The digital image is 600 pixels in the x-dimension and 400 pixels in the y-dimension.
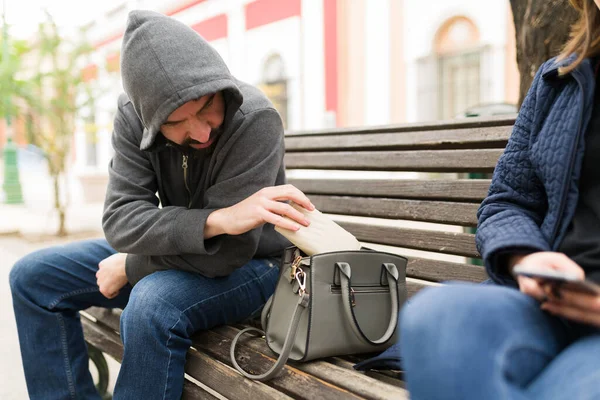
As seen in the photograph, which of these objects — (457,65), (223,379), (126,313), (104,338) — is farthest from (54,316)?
(457,65)

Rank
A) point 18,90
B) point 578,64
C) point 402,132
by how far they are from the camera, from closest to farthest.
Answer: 1. point 578,64
2. point 402,132
3. point 18,90

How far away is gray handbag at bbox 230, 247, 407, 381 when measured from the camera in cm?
153

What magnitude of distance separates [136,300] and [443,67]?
9.42m

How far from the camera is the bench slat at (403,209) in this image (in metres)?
2.01

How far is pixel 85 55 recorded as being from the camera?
774 cm

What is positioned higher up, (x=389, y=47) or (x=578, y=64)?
(x=389, y=47)

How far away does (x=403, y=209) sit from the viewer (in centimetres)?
221

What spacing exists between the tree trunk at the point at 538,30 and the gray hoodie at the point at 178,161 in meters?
1.17

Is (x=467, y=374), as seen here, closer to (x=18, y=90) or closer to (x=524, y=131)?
(x=524, y=131)

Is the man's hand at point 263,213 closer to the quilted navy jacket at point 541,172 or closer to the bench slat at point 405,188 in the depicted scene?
the quilted navy jacket at point 541,172

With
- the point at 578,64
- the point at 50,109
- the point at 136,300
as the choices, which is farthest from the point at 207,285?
the point at 50,109

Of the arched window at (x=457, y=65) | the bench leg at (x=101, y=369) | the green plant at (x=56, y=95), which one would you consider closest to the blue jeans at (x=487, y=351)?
the bench leg at (x=101, y=369)

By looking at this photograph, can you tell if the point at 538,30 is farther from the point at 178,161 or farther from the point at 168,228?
the point at 168,228

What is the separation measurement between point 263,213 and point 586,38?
2.93ft
